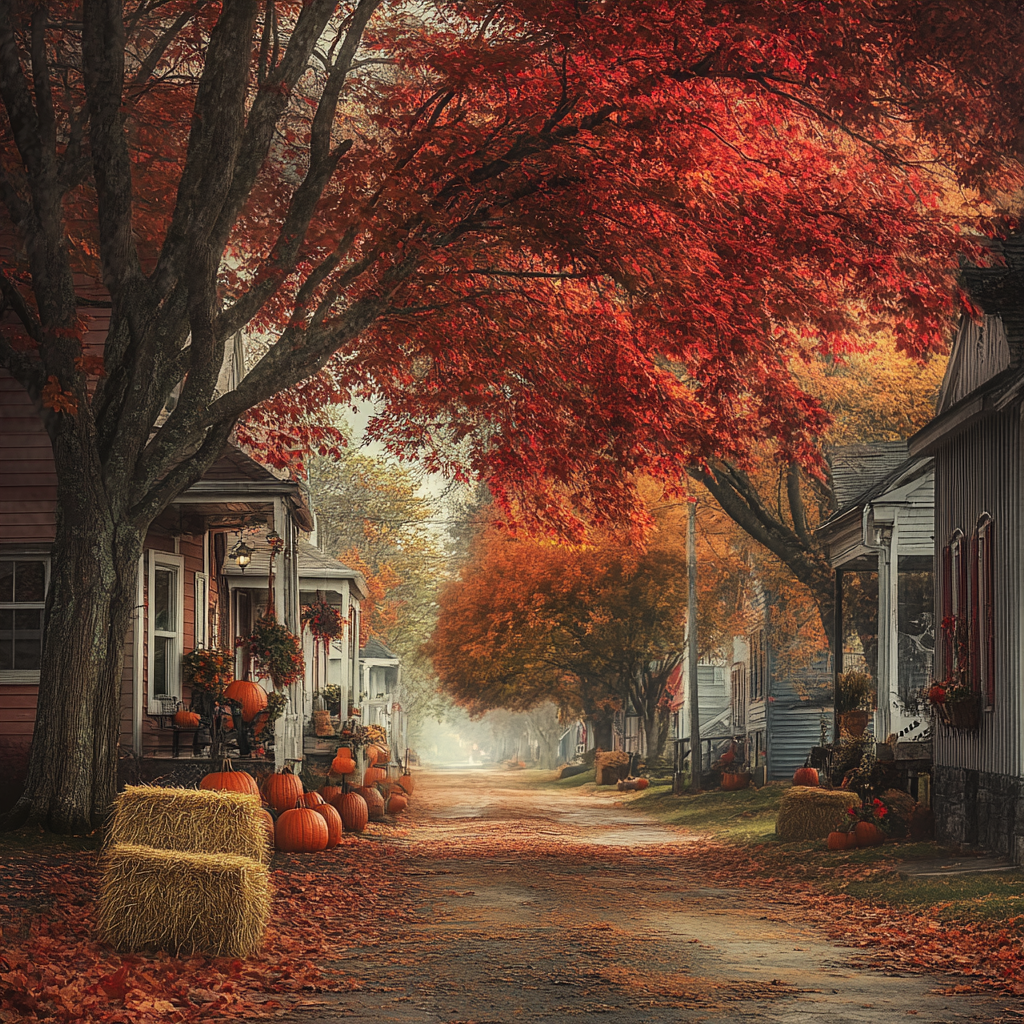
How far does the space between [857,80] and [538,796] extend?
2911 centimetres

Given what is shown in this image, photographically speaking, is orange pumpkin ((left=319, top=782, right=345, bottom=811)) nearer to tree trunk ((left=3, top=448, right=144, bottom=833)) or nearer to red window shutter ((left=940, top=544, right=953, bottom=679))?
tree trunk ((left=3, top=448, right=144, bottom=833))

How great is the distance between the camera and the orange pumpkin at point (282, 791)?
17750mm

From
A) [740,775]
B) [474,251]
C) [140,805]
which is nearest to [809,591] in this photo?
[740,775]

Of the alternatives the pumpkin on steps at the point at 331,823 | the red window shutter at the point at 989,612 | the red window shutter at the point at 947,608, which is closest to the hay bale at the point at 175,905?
the pumpkin on steps at the point at 331,823

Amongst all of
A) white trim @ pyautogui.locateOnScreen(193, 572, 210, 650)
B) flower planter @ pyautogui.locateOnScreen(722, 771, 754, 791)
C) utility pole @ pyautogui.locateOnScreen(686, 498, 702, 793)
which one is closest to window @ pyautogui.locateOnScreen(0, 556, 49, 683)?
white trim @ pyautogui.locateOnScreen(193, 572, 210, 650)

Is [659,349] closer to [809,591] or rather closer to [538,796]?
[809,591]

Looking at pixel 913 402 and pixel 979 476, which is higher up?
pixel 913 402

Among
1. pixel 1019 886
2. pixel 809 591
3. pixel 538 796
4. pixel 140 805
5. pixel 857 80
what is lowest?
pixel 538 796

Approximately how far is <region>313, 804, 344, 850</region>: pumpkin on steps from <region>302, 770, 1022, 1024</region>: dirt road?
3.57 ft

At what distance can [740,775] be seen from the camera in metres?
31.9

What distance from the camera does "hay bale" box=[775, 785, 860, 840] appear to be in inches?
715

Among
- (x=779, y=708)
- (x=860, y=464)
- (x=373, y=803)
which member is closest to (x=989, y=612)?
(x=860, y=464)

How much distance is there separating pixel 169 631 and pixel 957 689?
11.7 meters

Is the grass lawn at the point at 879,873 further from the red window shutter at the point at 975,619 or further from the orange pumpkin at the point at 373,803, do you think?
the orange pumpkin at the point at 373,803
